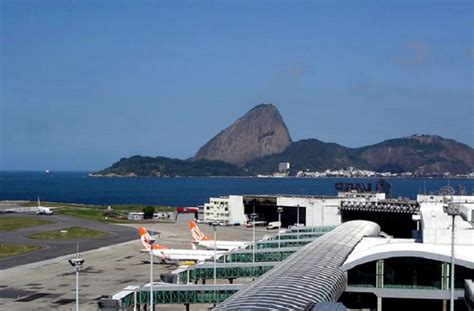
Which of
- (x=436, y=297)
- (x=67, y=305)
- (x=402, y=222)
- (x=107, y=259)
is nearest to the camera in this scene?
(x=436, y=297)

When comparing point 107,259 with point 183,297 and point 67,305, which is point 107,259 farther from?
point 183,297

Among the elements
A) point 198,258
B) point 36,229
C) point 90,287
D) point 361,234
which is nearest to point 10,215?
point 36,229

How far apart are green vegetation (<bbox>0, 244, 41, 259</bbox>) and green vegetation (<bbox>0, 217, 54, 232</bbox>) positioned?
33.0m

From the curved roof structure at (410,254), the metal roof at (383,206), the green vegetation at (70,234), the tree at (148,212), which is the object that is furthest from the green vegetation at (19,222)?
the curved roof structure at (410,254)

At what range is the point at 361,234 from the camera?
277ft

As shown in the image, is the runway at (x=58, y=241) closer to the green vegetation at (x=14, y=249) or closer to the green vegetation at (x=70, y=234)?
the green vegetation at (x=14, y=249)

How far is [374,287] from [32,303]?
3632 centimetres

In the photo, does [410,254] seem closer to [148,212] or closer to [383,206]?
[383,206]

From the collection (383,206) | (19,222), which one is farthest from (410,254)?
(19,222)

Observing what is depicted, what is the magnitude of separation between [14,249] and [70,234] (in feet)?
87.2

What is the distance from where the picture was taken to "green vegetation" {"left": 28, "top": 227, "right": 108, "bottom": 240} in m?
140

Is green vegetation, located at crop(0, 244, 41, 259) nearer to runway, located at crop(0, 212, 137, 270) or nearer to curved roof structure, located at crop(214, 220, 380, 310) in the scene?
runway, located at crop(0, 212, 137, 270)

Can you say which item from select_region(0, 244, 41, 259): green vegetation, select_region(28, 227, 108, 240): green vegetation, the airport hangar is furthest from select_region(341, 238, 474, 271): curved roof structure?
select_region(28, 227, 108, 240): green vegetation

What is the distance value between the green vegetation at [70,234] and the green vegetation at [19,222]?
588 inches
